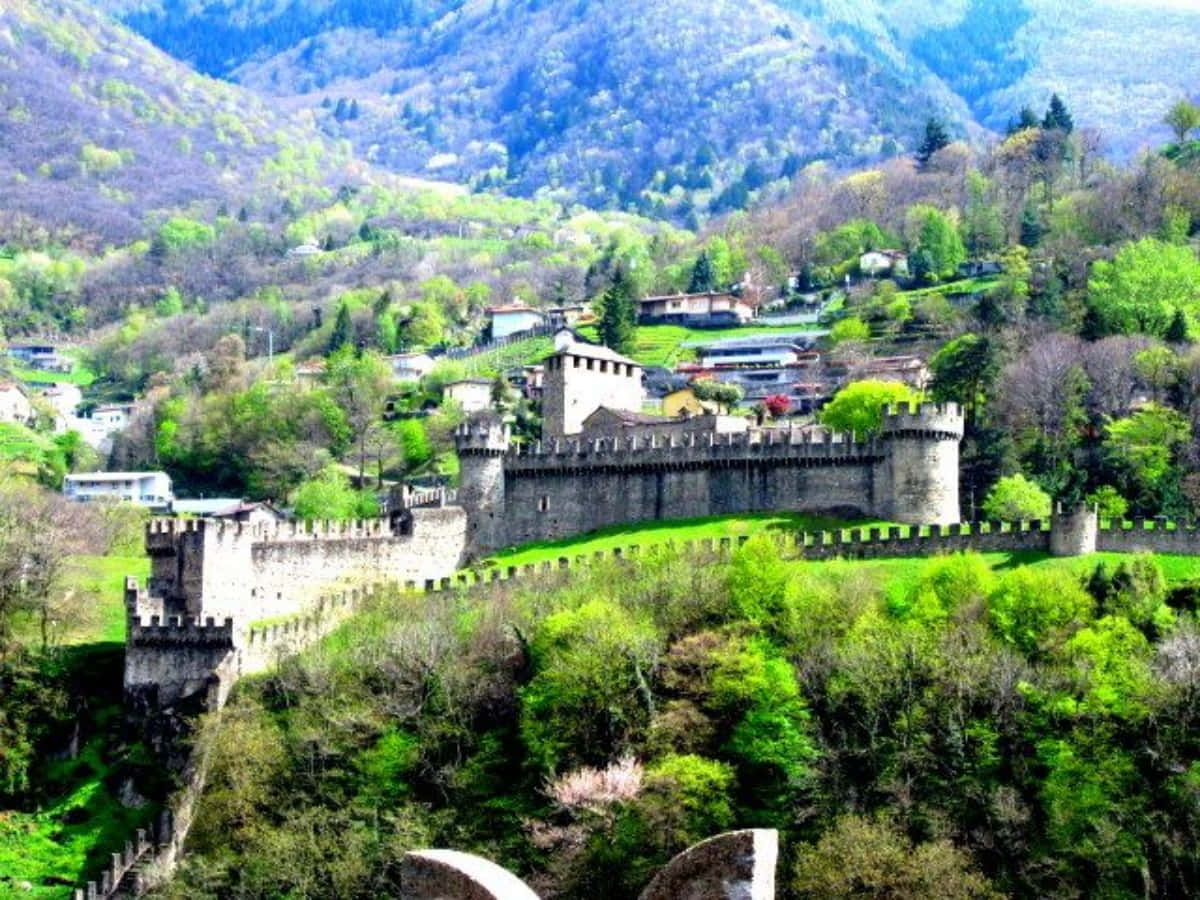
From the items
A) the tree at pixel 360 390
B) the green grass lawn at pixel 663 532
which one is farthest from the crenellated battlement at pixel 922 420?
the tree at pixel 360 390

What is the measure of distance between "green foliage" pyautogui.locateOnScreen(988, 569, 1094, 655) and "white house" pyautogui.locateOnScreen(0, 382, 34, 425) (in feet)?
360

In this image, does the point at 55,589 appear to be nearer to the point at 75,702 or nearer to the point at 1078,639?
the point at 75,702

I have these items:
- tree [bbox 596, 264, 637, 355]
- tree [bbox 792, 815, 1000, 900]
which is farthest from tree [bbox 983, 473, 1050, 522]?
tree [bbox 596, 264, 637, 355]

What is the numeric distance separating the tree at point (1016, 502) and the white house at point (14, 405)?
94.0 meters

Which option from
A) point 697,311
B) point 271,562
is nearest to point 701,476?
point 271,562

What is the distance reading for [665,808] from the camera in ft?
172

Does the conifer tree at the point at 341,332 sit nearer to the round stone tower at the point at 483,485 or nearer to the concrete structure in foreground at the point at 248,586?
the round stone tower at the point at 483,485

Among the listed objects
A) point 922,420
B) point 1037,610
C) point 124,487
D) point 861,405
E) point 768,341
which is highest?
point 768,341

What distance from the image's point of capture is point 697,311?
14675cm

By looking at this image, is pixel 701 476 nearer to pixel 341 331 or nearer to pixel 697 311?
pixel 697 311

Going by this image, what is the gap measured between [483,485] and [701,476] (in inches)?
353

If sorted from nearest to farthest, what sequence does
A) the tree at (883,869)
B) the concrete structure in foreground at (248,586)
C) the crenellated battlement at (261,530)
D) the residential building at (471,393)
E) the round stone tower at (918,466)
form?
the tree at (883,869) < the concrete structure in foreground at (248,586) < the crenellated battlement at (261,530) < the round stone tower at (918,466) < the residential building at (471,393)

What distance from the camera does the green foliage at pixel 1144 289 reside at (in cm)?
10256

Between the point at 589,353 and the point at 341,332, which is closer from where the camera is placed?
the point at 589,353
